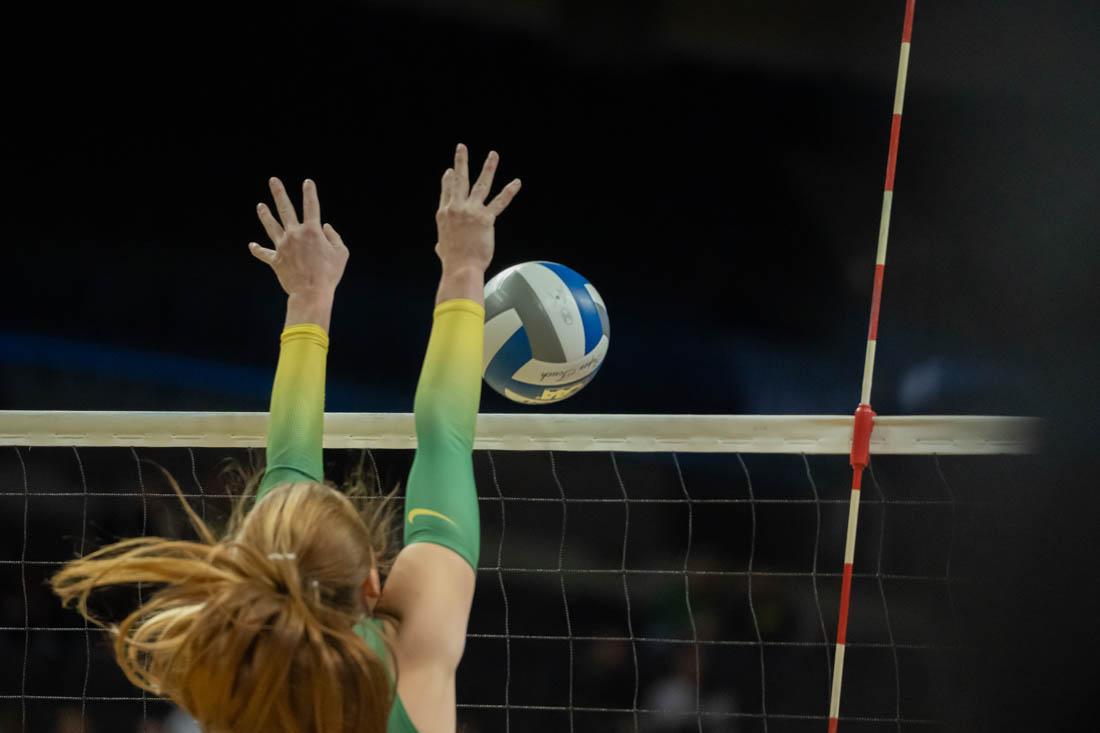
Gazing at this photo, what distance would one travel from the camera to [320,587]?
52.2 inches

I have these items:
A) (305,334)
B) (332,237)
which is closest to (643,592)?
(332,237)

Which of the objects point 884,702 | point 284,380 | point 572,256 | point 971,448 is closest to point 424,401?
point 284,380

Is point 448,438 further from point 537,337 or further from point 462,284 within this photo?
point 537,337

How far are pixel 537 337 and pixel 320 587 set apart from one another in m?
1.58

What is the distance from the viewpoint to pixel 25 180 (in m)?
7.04

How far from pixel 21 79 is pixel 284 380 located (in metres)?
6.26

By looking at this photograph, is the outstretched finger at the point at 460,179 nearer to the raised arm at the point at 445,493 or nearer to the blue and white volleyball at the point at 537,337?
the raised arm at the point at 445,493

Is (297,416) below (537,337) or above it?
below

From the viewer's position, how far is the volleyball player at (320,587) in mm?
1265

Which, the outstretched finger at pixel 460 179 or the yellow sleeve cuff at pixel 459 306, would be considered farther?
the outstretched finger at pixel 460 179

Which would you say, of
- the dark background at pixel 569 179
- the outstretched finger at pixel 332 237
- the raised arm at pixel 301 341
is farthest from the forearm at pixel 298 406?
the dark background at pixel 569 179

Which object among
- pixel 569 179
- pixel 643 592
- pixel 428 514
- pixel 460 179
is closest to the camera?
pixel 428 514

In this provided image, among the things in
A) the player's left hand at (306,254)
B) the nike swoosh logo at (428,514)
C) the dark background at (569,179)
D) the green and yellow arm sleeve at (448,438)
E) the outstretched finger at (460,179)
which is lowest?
the nike swoosh logo at (428,514)

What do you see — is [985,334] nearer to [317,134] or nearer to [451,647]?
[317,134]
